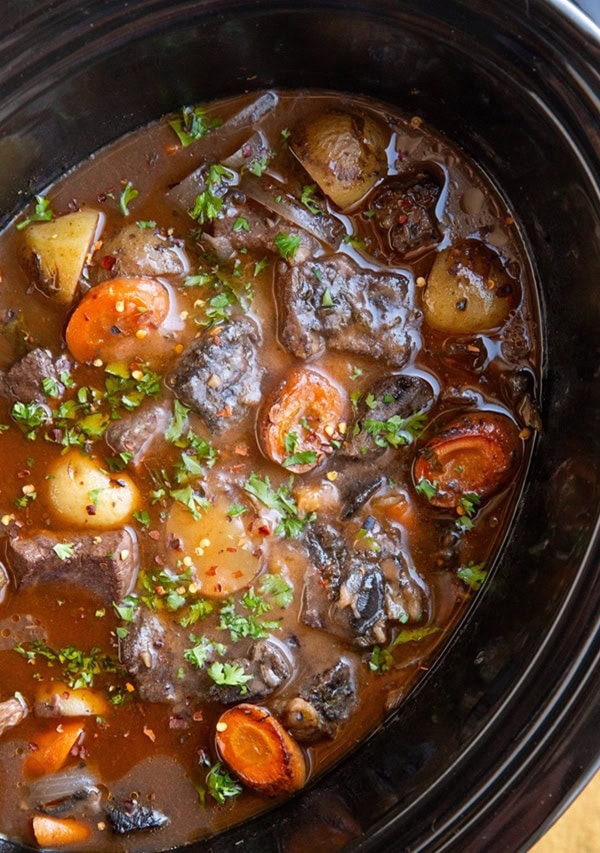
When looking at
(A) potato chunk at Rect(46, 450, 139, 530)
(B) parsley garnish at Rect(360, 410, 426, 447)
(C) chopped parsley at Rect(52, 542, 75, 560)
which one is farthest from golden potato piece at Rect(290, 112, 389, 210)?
(C) chopped parsley at Rect(52, 542, 75, 560)

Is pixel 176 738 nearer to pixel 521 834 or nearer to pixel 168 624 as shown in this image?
pixel 168 624

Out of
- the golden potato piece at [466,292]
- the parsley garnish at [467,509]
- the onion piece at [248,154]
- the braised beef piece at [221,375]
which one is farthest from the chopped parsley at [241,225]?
the parsley garnish at [467,509]

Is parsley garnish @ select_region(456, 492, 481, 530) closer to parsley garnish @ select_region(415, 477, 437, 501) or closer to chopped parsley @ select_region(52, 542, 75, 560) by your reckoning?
parsley garnish @ select_region(415, 477, 437, 501)

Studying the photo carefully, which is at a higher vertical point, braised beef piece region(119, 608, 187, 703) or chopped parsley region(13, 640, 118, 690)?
braised beef piece region(119, 608, 187, 703)

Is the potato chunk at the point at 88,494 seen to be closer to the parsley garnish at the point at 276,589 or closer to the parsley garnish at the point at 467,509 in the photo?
→ the parsley garnish at the point at 276,589

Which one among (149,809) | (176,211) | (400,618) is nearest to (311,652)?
(400,618)
